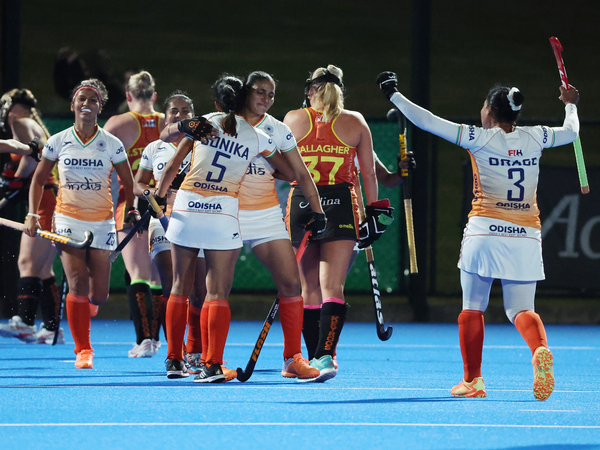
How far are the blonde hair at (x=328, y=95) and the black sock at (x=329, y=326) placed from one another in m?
1.17

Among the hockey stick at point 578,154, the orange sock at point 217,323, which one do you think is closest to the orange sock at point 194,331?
the orange sock at point 217,323

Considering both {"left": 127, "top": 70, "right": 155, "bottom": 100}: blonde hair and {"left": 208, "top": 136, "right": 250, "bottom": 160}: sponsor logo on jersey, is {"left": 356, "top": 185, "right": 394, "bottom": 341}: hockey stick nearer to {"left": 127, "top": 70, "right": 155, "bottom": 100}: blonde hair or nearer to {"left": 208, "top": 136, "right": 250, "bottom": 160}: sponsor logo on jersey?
{"left": 208, "top": 136, "right": 250, "bottom": 160}: sponsor logo on jersey

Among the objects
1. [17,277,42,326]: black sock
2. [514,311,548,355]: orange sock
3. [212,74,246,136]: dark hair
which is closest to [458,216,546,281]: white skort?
[514,311,548,355]: orange sock

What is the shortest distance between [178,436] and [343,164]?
267 centimetres

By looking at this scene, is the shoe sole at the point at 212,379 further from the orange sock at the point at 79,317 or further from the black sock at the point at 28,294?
the black sock at the point at 28,294

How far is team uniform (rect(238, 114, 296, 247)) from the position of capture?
245 inches

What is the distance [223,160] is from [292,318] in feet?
3.45

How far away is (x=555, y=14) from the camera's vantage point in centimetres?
1683

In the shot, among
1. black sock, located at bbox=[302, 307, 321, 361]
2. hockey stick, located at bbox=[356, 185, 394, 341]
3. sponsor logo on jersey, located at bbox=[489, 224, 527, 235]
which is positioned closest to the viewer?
sponsor logo on jersey, located at bbox=[489, 224, 527, 235]

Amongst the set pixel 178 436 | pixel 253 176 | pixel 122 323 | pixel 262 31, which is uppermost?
pixel 262 31

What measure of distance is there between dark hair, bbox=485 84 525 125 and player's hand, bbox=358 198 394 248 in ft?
A: 3.64

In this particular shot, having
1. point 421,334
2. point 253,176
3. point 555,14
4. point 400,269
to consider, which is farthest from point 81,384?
point 555,14

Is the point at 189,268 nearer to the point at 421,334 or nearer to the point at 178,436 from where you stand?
the point at 178,436

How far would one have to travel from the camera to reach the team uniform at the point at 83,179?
23.6ft
